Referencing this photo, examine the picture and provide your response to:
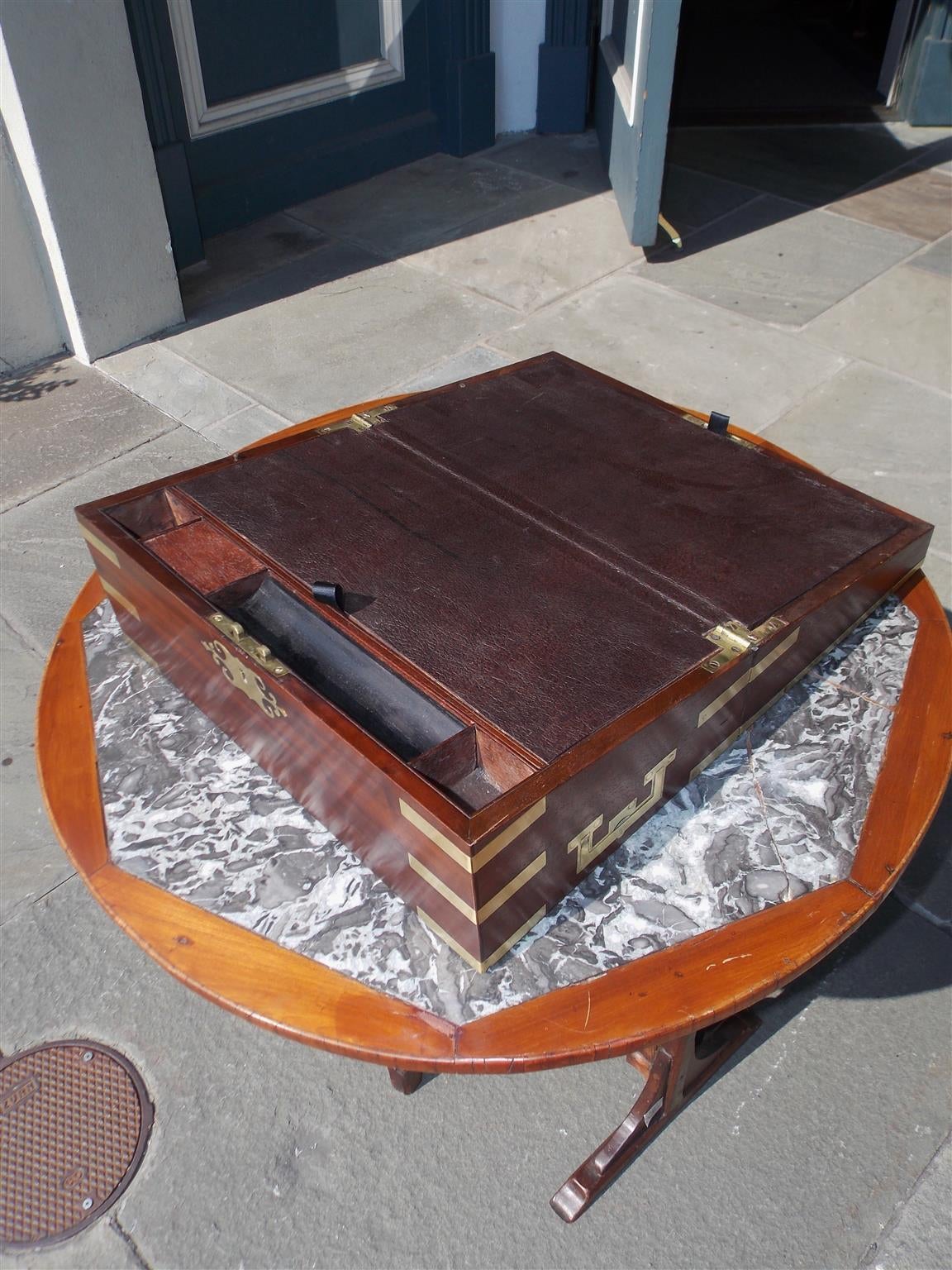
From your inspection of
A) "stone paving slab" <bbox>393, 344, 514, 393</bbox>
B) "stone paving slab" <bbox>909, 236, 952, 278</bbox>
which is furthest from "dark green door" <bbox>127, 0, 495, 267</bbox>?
"stone paving slab" <bbox>909, 236, 952, 278</bbox>

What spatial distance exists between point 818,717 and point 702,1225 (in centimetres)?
93

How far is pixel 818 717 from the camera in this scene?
1828 mm

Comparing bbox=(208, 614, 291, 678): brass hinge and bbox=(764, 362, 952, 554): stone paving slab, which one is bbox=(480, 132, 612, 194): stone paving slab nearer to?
bbox=(764, 362, 952, 554): stone paving slab

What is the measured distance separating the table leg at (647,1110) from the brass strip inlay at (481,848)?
0.67 metres

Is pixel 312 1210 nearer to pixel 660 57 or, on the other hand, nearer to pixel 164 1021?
pixel 164 1021

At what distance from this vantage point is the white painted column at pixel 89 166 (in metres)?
3.56

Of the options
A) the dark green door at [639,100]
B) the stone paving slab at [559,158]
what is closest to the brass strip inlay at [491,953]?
the dark green door at [639,100]

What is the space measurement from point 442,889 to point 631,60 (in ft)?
14.6

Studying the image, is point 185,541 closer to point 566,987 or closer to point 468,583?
point 468,583

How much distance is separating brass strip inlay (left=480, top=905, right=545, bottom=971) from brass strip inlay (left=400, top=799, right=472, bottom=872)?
225mm

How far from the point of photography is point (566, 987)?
57.0 inches

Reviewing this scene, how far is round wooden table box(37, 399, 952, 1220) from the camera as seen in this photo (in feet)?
4.56

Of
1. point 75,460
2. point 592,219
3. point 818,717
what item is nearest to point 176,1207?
point 818,717

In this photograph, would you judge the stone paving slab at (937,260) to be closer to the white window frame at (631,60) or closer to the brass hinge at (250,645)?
the white window frame at (631,60)
